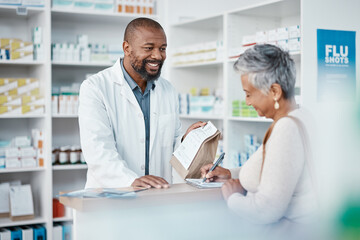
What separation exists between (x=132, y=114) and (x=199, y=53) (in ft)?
6.62

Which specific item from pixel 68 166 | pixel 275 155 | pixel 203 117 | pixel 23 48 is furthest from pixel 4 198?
pixel 275 155

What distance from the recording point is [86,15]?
14.4ft

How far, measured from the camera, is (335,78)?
329 cm

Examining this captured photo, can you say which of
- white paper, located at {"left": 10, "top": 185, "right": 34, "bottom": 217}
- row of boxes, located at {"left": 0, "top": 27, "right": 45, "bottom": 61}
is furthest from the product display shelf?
white paper, located at {"left": 10, "top": 185, "right": 34, "bottom": 217}

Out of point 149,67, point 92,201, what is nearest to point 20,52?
point 149,67

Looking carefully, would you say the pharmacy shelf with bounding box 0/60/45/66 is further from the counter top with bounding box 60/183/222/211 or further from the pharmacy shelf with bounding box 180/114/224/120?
the counter top with bounding box 60/183/222/211

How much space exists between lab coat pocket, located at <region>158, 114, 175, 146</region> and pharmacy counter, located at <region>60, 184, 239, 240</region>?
84 cm

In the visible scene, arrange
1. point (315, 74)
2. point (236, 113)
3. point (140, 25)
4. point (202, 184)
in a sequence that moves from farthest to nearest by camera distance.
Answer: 1. point (236, 113)
2. point (315, 74)
3. point (140, 25)
4. point (202, 184)

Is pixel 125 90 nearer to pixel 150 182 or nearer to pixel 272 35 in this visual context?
pixel 150 182

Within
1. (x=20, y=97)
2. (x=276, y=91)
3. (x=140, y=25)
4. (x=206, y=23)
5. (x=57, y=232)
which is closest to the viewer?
(x=276, y=91)

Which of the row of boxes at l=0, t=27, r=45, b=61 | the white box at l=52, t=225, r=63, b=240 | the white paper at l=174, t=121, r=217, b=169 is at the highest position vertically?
the row of boxes at l=0, t=27, r=45, b=61

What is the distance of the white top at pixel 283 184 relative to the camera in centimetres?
144

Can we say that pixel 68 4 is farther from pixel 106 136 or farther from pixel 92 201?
pixel 92 201

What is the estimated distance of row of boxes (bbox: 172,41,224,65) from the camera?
425 cm
